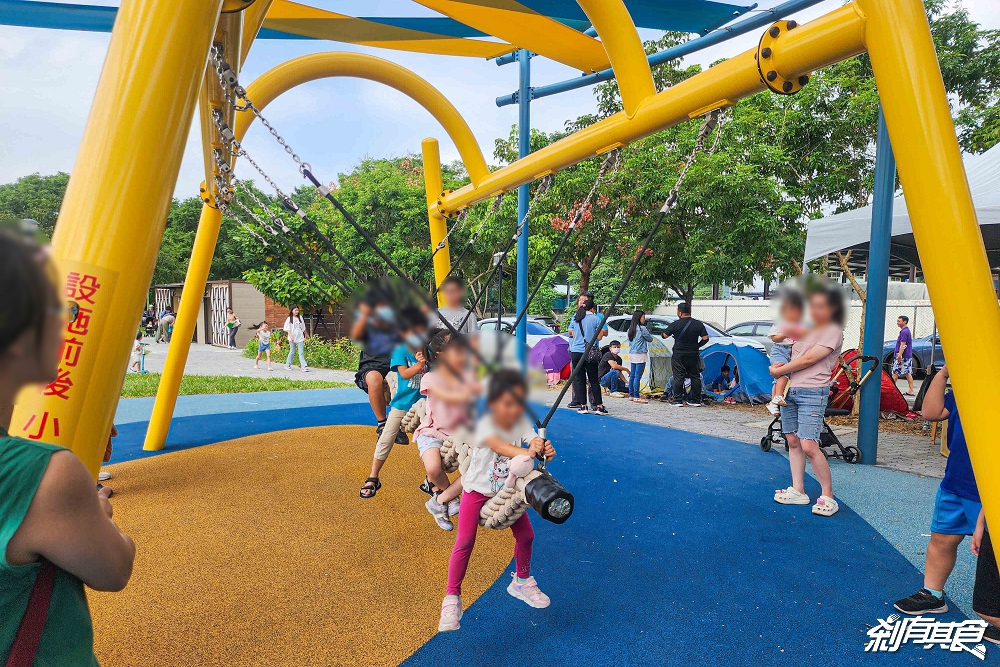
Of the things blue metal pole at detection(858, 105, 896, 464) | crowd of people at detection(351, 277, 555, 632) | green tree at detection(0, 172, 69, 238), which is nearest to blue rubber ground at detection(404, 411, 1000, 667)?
crowd of people at detection(351, 277, 555, 632)

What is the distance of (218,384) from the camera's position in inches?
483

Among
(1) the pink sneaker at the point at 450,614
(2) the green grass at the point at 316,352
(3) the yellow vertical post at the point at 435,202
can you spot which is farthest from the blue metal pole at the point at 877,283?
(2) the green grass at the point at 316,352

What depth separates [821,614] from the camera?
3084 millimetres

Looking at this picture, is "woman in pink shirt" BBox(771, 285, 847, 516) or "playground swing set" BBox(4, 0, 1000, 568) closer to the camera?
"playground swing set" BBox(4, 0, 1000, 568)

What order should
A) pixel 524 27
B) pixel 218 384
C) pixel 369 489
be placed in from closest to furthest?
pixel 369 489, pixel 524 27, pixel 218 384

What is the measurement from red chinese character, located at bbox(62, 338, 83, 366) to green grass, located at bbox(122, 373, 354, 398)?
1067 centimetres

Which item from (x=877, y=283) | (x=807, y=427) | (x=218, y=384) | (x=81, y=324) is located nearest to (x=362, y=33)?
(x=81, y=324)

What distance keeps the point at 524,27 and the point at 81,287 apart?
483 cm

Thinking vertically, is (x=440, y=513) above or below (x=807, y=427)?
below

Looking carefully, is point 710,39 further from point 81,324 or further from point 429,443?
point 81,324

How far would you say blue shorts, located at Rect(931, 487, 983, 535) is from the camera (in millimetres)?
2721

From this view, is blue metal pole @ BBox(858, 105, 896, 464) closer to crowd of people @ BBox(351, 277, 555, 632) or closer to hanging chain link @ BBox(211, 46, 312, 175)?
crowd of people @ BBox(351, 277, 555, 632)

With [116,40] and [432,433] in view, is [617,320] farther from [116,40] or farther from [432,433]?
[116,40]

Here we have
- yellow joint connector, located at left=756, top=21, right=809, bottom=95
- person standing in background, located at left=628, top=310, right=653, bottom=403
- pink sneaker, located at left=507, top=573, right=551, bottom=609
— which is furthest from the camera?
person standing in background, located at left=628, top=310, right=653, bottom=403
